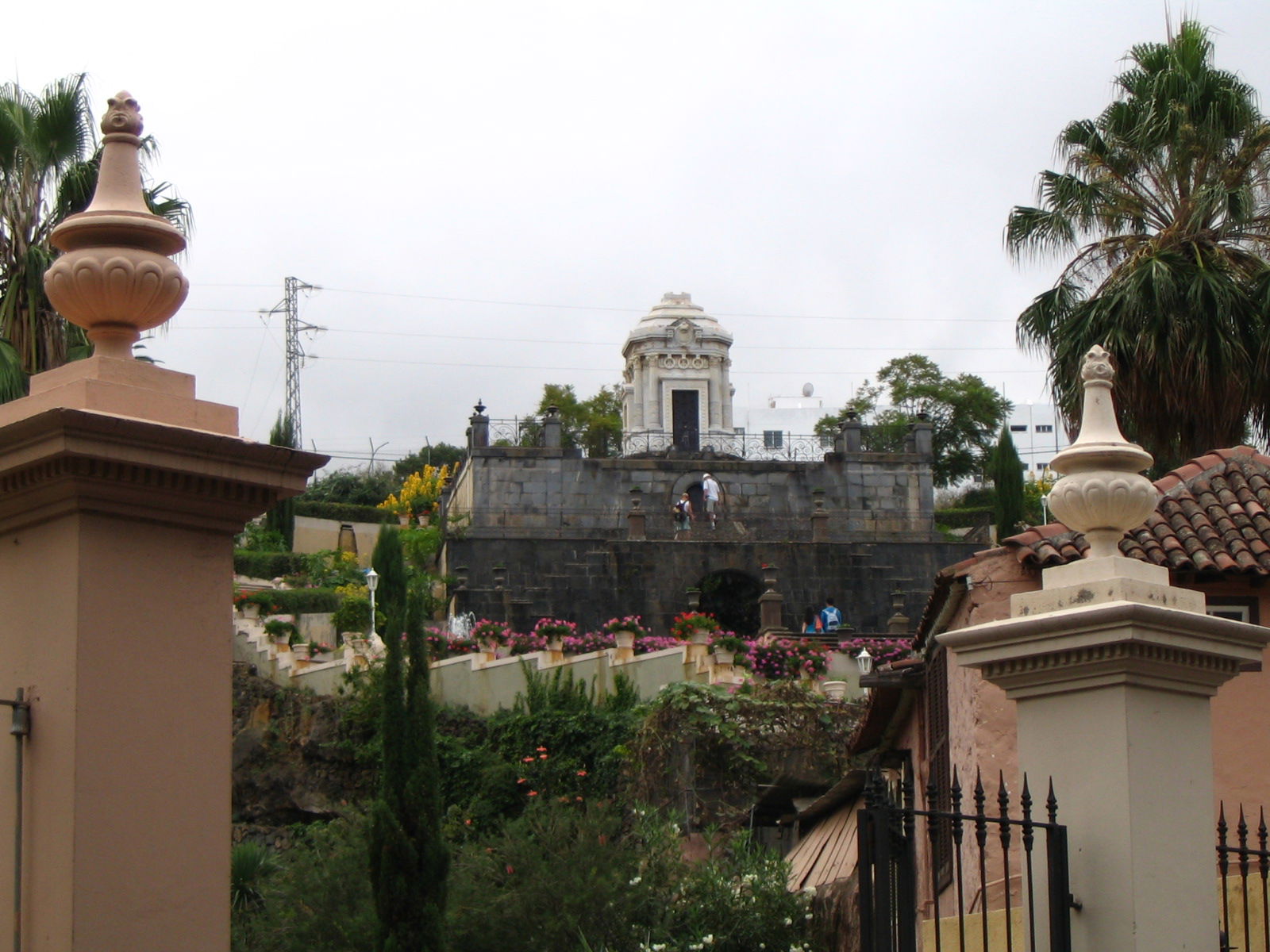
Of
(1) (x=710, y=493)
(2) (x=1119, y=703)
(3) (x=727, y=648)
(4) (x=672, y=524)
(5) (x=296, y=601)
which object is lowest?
(2) (x=1119, y=703)

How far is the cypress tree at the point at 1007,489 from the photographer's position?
43406 mm

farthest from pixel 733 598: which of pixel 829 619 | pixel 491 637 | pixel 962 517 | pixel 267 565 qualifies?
pixel 962 517

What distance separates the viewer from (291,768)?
29625 millimetres

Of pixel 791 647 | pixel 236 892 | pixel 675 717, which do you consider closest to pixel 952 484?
pixel 791 647

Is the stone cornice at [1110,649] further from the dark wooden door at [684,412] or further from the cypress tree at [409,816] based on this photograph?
the dark wooden door at [684,412]

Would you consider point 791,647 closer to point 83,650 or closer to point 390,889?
point 390,889

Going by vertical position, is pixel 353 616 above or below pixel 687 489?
below

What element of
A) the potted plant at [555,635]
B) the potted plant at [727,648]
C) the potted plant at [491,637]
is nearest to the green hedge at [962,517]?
the potted plant at [491,637]

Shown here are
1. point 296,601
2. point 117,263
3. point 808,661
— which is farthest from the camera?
point 296,601

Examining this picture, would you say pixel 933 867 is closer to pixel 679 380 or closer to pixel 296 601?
pixel 296 601

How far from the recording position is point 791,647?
1101 inches

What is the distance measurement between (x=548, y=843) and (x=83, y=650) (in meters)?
12.8

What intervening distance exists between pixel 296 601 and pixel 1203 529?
87.9 feet

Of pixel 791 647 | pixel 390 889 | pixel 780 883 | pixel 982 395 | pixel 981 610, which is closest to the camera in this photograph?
pixel 981 610
